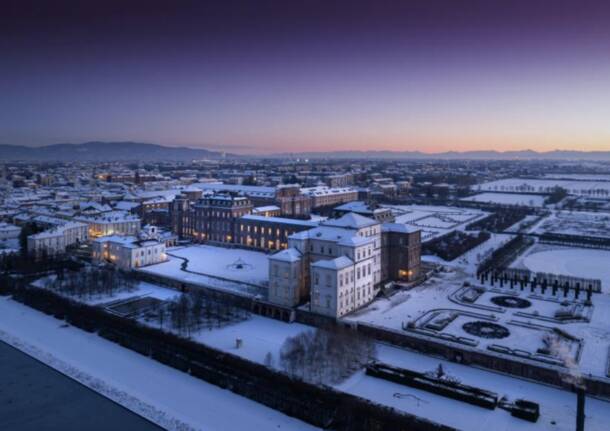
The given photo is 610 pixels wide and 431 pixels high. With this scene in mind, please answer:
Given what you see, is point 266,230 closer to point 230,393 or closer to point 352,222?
point 352,222

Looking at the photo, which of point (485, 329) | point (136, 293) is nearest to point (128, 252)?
point (136, 293)

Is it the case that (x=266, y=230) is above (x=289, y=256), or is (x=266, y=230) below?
below

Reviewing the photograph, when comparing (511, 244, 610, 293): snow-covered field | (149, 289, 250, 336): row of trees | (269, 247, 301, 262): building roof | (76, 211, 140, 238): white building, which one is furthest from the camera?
(76, 211, 140, 238): white building

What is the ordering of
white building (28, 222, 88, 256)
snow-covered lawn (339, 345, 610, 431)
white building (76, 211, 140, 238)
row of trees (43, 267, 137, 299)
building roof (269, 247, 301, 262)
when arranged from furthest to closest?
white building (76, 211, 140, 238)
white building (28, 222, 88, 256)
row of trees (43, 267, 137, 299)
building roof (269, 247, 301, 262)
snow-covered lawn (339, 345, 610, 431)

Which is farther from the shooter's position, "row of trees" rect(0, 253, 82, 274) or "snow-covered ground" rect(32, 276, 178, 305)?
"row of trees" rect(0, 253, 82, 274)

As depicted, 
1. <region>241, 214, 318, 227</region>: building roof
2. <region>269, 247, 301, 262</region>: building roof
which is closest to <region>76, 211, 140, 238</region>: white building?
<region>241, 214, 318, 227</region>: building roof

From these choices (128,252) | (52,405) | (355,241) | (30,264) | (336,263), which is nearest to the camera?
(52,405)

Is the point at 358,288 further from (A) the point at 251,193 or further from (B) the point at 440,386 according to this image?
(A) the point at 251,193

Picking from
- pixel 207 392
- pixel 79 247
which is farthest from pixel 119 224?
pixel 207 392

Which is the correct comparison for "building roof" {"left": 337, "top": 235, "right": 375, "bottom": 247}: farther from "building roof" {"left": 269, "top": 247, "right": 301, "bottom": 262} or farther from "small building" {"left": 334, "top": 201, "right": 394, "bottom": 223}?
"small building" {"left": 334, "top": 201, "right": 394, "bottom": 223}
